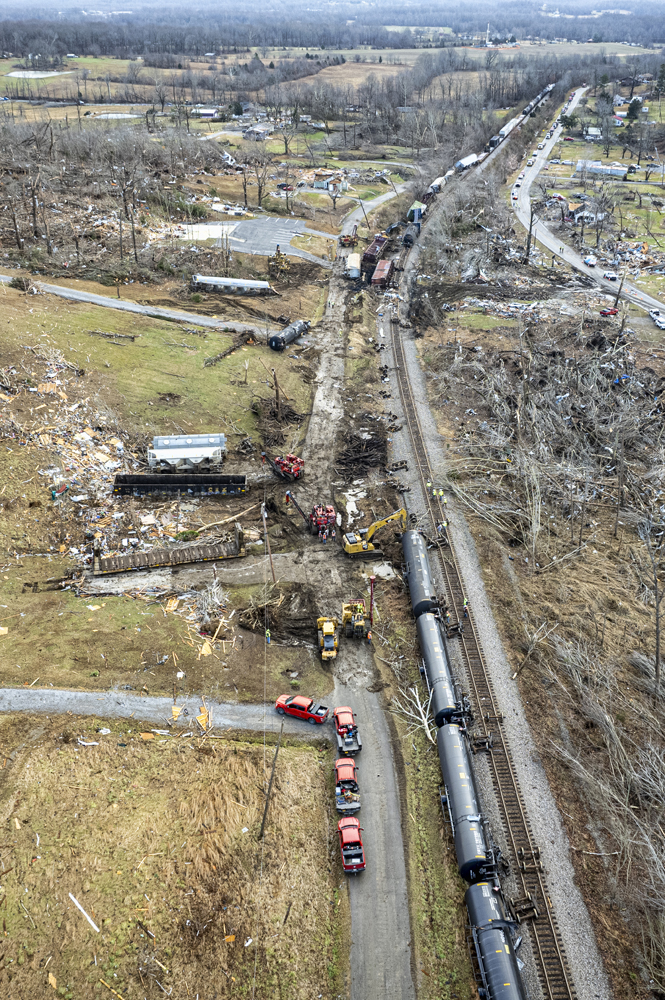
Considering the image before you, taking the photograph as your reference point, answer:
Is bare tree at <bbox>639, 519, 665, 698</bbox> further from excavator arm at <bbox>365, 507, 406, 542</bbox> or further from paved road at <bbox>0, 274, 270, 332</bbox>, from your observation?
paved road at <bbox>0, 274, 270, 332</bbox>

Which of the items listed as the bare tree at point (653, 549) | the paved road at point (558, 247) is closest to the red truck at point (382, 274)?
the paved road at point (558, 247)

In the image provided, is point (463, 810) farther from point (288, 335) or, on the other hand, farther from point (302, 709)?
point (288, 335)

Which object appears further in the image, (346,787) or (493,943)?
(346,787)

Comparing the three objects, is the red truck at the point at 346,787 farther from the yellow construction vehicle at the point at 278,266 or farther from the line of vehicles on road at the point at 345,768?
the yellow construction vehicle at the point at 278,266

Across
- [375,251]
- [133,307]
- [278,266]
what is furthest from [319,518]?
[375,251]

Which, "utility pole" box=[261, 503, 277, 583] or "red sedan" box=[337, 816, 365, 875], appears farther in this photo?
"utility pole" box=[261, 503, 277, 583]

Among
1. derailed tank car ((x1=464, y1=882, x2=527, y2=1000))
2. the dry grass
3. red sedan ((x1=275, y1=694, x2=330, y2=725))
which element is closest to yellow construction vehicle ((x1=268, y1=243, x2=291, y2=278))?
red sedan ((x1=275, y1=694, x2=330, y2=725))

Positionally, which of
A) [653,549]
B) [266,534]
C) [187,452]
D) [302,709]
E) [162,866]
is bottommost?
[162,866]
